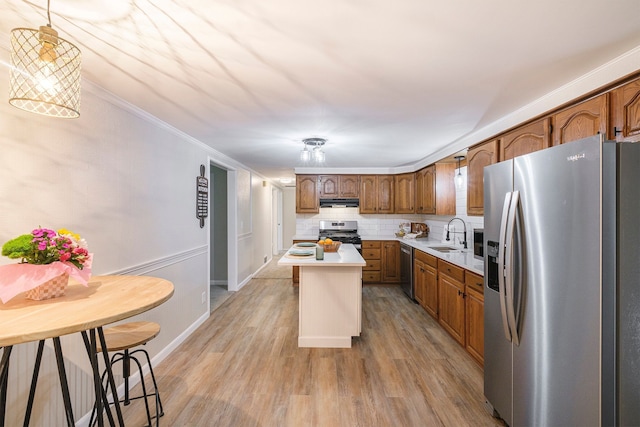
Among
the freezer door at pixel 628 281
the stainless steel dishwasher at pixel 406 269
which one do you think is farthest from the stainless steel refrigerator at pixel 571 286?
the stainless steel dishwasher at pixel 406 269

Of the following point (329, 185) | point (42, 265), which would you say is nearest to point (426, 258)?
point (329, 185)

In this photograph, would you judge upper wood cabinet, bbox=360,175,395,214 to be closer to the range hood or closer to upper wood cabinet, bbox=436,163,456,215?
the range hood

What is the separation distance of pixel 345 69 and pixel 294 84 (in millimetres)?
389

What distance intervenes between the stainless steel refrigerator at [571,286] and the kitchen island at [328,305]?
1471 millimetres

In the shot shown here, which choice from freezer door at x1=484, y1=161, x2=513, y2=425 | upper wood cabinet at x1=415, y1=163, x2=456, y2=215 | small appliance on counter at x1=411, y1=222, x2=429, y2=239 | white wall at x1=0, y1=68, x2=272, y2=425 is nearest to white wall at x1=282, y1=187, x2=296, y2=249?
small appliance on counter at x1=411, y1=222, x2=429, y2=239

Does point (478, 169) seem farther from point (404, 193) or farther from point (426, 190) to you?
point (404, 193)

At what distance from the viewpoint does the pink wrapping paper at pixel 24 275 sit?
1.05m

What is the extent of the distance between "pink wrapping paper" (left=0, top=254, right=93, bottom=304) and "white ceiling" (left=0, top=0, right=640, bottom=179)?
3.48 feet

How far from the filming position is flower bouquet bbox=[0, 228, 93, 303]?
1071 mm

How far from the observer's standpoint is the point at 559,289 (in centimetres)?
152

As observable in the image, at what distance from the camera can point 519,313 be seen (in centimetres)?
175

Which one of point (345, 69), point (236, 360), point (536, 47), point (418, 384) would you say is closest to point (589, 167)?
point (536, 47)

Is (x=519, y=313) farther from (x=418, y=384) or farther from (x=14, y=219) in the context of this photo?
(x=14, y=219)

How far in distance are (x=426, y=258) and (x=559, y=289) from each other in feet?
8.39
